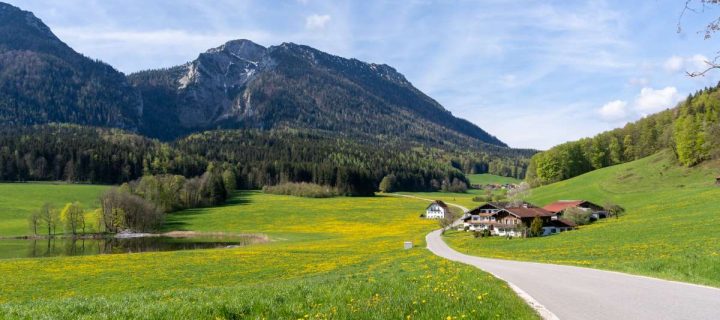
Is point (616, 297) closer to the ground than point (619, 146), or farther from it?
closer to the ground

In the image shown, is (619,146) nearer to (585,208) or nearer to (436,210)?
(436,210)

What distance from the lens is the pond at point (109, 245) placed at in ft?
240

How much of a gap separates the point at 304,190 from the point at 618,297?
→ 158830 millimetres

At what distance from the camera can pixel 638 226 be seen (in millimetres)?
56469

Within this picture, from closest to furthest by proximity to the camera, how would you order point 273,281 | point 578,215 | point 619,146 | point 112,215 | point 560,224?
point 273,281
point 560,224
point 578,215
point 112,215
point 619,146

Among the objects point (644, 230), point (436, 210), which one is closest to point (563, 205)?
point (436, 210)

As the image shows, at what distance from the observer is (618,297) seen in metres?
15.3

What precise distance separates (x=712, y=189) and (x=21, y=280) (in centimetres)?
8985

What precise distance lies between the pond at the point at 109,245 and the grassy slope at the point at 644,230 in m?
42.3

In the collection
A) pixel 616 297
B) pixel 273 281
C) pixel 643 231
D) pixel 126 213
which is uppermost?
pixel 616 297

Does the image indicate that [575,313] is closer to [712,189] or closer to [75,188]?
[712,189]

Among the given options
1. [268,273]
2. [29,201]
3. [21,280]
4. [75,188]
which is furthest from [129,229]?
[268,273]

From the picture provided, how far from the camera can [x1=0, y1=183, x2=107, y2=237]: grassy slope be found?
347 ft

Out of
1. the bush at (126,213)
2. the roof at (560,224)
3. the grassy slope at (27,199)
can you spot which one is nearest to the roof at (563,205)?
the roof at (560,224)
